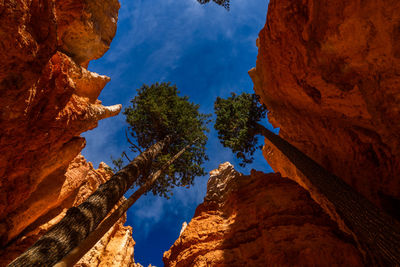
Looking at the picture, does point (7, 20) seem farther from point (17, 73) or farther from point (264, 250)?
point (264, 250)

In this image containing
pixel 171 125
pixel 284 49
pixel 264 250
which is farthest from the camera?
pixel 171 125

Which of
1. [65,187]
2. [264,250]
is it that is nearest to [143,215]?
[65,187]

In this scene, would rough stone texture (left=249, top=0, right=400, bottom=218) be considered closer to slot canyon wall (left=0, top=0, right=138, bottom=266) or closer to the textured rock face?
the textured rock face

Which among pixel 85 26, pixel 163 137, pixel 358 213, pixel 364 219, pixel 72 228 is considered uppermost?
pixel 85 26

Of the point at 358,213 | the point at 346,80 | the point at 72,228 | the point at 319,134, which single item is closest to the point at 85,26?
the point at 72,228

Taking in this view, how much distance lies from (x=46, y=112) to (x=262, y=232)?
28.5 feet

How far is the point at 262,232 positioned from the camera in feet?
23.1

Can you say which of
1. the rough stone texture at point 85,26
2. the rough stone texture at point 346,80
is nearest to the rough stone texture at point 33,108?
the rough stone texture at point 85,26

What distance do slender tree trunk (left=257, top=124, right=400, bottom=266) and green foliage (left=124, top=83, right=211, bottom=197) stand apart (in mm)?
7687

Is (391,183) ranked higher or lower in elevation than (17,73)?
lower

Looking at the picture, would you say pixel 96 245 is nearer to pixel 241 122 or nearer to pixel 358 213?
pixel 241 122

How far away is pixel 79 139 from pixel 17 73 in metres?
5.47

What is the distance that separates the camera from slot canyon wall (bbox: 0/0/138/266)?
370cm

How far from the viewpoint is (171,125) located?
1237cm
